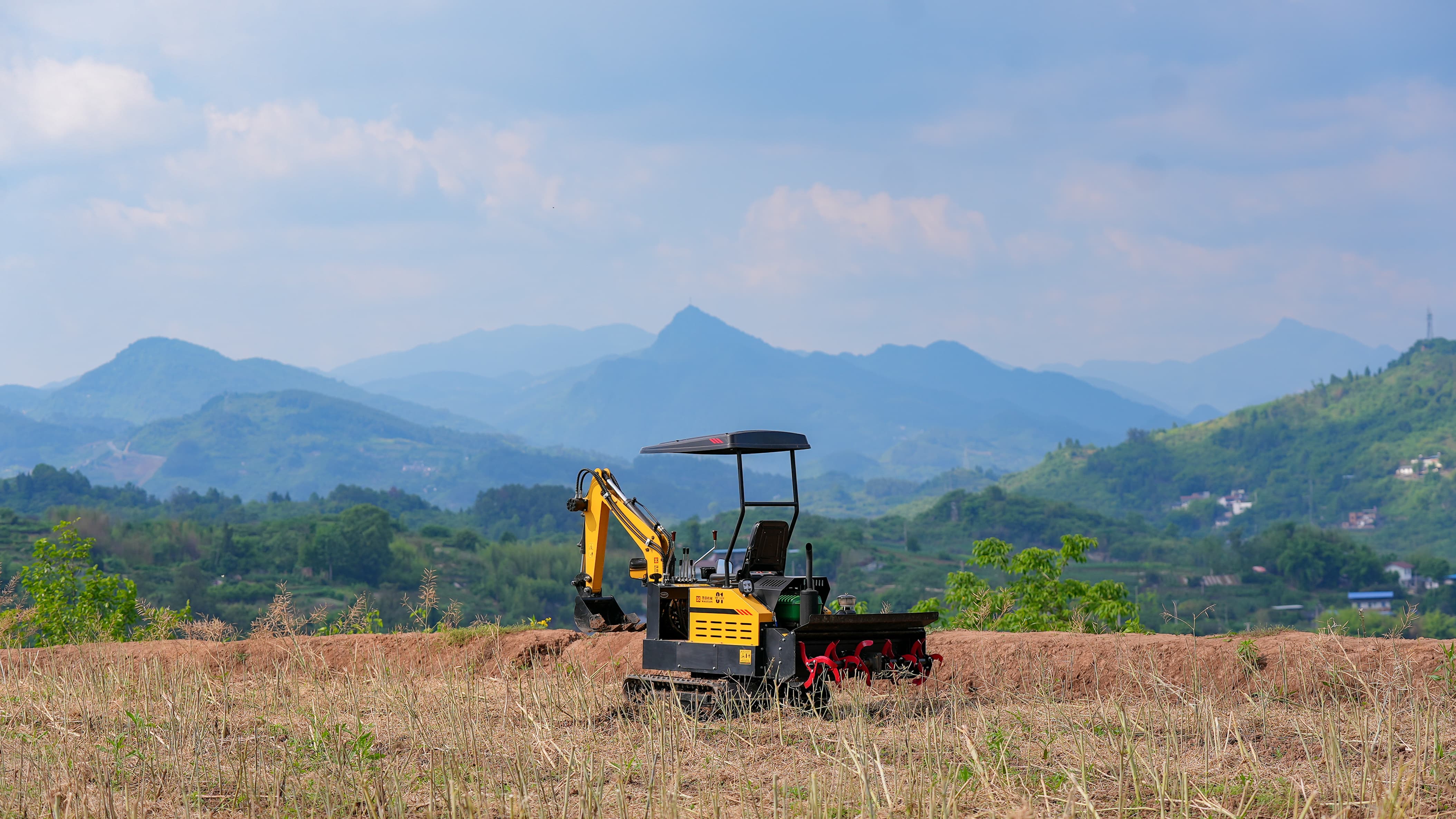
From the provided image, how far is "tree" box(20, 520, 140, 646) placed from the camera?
723 inches

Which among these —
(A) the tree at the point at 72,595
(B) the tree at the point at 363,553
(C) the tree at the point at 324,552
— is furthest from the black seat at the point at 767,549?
(C) the tree at the point at 324,552

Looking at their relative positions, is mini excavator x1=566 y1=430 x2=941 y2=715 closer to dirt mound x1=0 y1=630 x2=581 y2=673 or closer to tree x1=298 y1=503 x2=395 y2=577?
dirt mound x1=0 y1=630 x2=581 y2=673

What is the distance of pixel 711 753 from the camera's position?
841cm

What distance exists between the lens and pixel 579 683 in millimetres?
11945

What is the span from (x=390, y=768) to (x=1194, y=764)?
5220mm

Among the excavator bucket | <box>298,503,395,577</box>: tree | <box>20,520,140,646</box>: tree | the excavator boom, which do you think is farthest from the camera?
<box>298,503,395,577</box>: tree

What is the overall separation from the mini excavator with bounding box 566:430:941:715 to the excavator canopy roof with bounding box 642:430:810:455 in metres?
0.02

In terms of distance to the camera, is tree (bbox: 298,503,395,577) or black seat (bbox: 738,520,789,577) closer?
black seat (bbox: 738,520,789,577)

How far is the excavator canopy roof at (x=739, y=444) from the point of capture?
10.7 metres

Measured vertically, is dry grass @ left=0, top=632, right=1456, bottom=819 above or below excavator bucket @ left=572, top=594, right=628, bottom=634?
below

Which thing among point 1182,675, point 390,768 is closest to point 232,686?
point 390,768

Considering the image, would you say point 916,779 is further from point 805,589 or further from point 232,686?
point 232,686

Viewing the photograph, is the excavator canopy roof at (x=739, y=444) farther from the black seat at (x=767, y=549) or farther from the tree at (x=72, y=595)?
the tree at (x=72, y=595)

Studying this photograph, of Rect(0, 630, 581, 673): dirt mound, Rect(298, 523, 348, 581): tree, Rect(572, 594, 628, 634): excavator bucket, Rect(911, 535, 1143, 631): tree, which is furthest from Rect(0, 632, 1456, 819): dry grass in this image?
Rect(298, 523, 348, 581): tree
